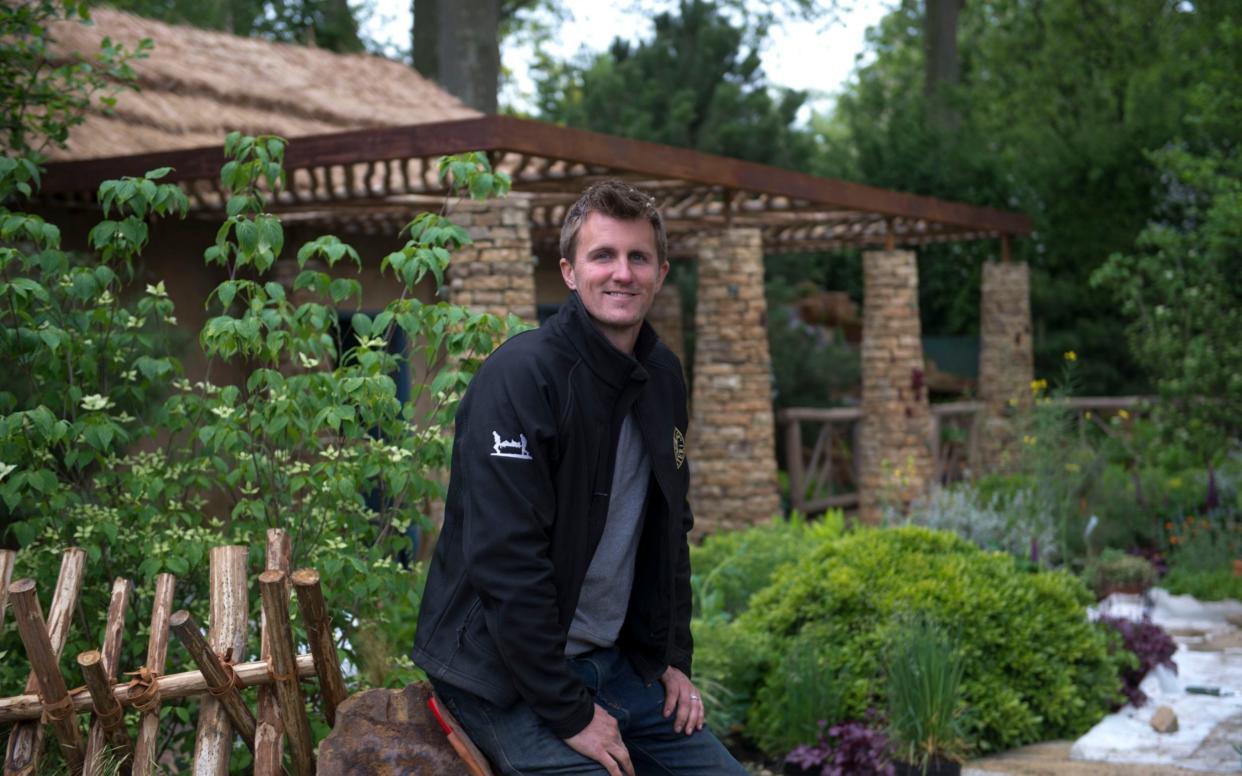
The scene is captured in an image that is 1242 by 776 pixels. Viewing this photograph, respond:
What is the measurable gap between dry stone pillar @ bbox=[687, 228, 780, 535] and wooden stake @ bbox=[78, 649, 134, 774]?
7.61 meters

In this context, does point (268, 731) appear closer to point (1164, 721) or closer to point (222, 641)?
point (222, 641)

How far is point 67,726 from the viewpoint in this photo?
3633 mm

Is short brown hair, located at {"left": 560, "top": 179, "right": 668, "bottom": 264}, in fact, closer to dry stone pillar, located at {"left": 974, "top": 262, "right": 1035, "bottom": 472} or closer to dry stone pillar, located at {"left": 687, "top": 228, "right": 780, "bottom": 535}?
dry stone pillar, located at {"left": 687, "top": 228, "right": 780, "bottom": 535}

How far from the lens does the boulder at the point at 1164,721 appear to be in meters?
6.62

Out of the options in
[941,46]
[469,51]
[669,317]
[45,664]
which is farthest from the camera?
[941,46]

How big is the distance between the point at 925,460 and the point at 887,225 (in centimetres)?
244

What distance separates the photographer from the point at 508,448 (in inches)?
113

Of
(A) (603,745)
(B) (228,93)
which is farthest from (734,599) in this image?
(B) (228,93)

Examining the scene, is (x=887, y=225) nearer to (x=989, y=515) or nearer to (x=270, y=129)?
(x=989, y=515)

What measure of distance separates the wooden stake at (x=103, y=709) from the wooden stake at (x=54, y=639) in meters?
0.15

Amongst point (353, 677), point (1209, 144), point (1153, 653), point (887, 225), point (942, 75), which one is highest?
point (942, 75)

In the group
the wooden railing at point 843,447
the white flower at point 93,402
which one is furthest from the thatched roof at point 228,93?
the white flower at point 93,402

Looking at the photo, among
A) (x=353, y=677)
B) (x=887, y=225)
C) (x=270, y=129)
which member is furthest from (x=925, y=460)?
(x=353, y=677)

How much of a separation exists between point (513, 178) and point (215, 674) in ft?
19.0
